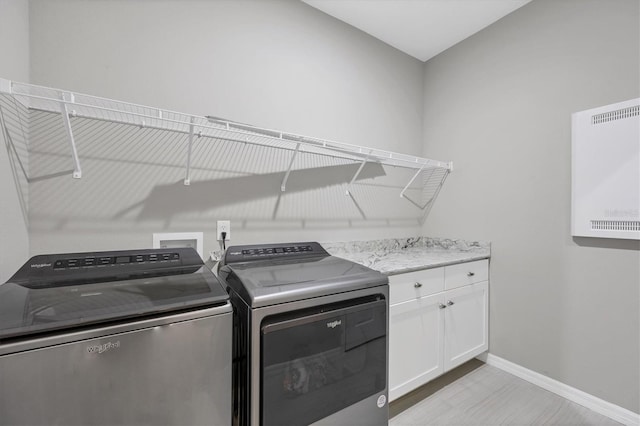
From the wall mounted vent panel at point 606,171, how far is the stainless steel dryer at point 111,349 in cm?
210

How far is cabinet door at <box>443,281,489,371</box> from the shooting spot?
1.80 m

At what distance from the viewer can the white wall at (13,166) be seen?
3.14 feet

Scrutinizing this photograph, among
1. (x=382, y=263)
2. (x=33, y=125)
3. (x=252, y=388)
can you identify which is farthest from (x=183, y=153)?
(x=382, y=263)

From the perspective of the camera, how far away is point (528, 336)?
190 cm

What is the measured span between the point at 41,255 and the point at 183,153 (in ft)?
2.42

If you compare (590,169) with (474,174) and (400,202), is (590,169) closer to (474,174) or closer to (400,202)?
(474,174)

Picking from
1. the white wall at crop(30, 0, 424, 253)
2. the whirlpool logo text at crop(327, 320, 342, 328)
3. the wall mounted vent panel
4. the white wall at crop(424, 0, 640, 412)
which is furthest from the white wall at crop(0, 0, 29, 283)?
the wall mounted vent panel

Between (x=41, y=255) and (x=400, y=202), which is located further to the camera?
(x=400, y=202)

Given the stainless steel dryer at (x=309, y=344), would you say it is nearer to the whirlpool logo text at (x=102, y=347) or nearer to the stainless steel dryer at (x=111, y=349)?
the stainless steel dryer at (x=111, y=349)

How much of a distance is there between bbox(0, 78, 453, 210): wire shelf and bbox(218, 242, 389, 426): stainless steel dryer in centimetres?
70

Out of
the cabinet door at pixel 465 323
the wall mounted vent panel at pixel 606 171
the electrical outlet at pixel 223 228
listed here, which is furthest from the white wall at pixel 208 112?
the wall mounted vent panel at pixel 606 171

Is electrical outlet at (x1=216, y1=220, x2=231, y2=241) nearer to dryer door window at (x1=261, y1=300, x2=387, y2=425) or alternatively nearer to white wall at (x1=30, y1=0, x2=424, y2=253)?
white wall at (x1=30, y1=0, x2=424, y2=253)

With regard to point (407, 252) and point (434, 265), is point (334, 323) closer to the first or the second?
point (434, 265)

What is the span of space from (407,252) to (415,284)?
640mm
